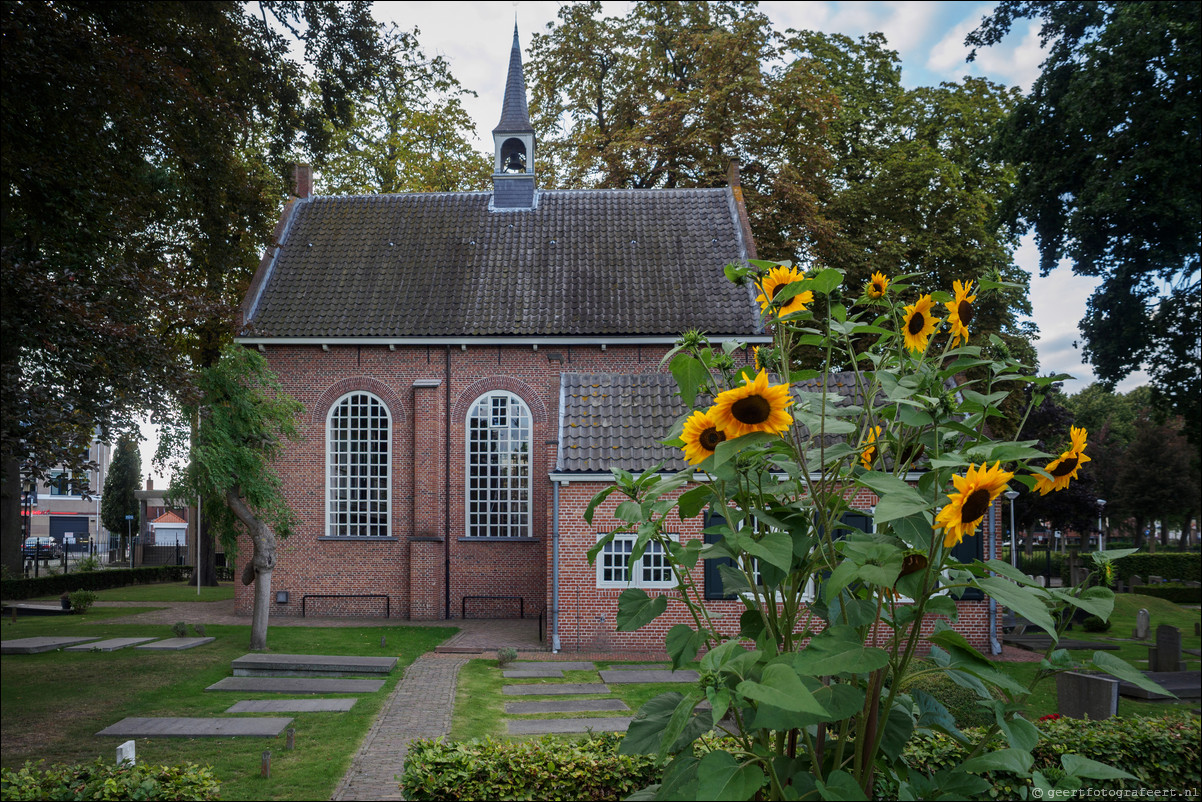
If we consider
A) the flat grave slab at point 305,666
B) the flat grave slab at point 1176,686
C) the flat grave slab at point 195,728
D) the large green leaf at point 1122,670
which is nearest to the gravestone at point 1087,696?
the flat grave slab at point 1176,686

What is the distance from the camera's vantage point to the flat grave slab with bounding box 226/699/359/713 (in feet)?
34.9

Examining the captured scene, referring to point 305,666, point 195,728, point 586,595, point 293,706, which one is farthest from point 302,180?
point 195,728

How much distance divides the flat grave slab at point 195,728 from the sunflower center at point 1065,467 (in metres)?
9.34

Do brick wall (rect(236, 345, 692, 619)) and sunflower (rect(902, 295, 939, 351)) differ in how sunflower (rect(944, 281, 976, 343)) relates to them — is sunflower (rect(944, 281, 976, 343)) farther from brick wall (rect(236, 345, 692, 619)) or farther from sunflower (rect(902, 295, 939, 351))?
brick wall (rect(236, 345, 692, 619))

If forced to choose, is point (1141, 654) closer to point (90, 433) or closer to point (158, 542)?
point (90, 433)

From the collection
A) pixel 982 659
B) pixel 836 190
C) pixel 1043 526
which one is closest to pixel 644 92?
pixel 836 190

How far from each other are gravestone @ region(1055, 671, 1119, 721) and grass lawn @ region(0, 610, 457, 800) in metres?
8.29

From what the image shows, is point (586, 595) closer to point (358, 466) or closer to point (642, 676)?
point (642, 676)

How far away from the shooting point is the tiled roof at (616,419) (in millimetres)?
15555

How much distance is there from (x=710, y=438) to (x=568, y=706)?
31.9 ft

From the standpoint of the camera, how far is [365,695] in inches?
460

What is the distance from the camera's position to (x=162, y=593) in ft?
86.3

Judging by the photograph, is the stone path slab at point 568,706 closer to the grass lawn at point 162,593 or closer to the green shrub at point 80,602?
Result: the green shrub at point 80,602

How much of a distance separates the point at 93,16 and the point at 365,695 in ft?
31.2
